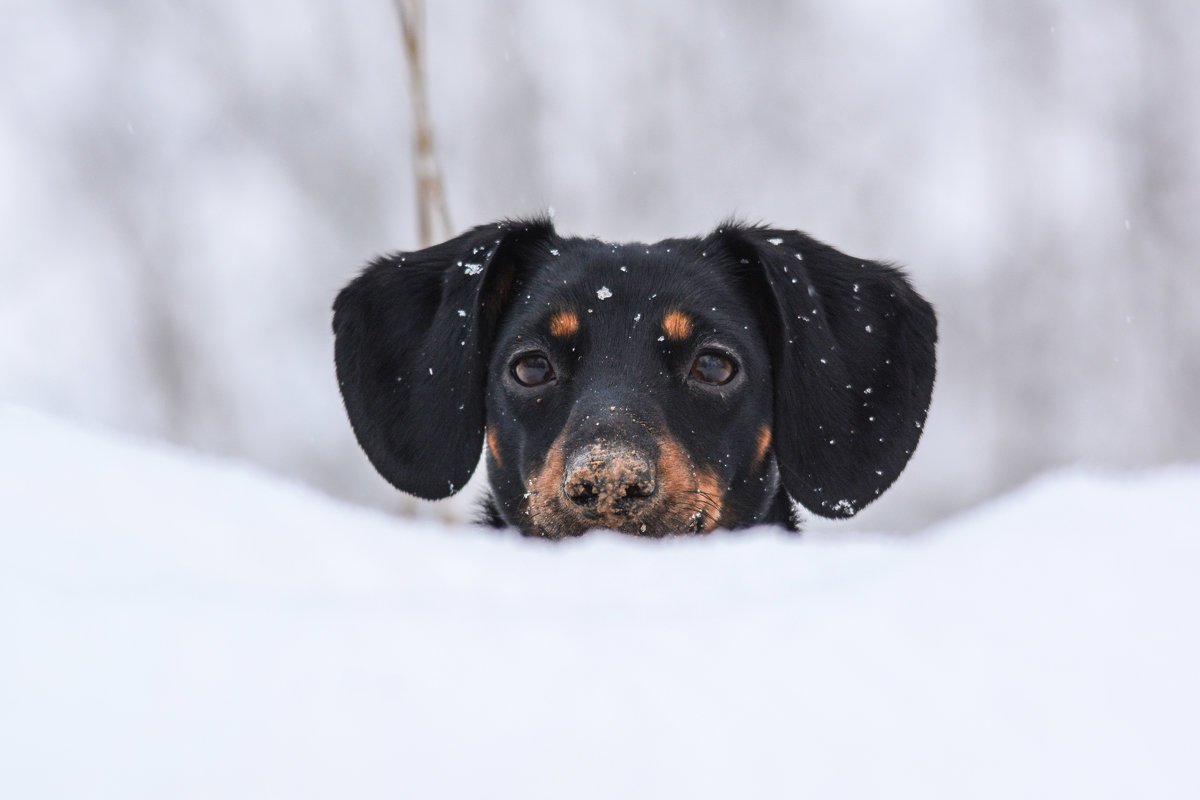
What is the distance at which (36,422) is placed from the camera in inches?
43.7

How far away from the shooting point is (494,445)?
3.78 meters

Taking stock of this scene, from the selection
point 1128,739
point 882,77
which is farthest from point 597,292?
point 882,77

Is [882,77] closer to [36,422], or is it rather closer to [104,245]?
[104,245]

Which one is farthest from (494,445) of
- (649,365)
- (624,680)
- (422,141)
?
(624,680)

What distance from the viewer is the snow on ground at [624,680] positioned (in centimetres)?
61

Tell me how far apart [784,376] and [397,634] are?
300 centimetres

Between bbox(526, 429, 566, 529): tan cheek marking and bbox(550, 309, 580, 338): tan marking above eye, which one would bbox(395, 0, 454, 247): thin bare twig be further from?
bbox(526, 429, 566, 529): tan cheek marking

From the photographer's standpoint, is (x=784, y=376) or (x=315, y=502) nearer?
(x=315, y=502)

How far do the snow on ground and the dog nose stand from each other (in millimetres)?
1942

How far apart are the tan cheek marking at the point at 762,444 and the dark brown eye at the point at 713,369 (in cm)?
21

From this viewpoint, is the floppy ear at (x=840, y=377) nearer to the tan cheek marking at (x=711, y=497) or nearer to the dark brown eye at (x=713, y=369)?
the dark brown eye at (x=713, y=369)

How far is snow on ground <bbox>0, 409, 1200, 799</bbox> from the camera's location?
613 mm

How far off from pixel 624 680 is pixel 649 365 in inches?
110

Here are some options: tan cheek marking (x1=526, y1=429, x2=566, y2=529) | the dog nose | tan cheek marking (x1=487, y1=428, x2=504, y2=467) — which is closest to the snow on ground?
the dog nose
